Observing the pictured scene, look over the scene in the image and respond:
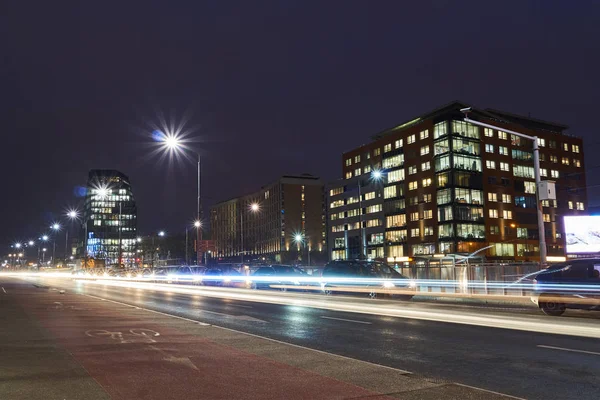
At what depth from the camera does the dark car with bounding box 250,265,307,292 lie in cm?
3584

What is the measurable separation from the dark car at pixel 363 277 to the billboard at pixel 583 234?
1467 centimetres

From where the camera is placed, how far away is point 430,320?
17391mm

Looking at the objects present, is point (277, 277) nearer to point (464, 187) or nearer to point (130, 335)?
point (130, 335)

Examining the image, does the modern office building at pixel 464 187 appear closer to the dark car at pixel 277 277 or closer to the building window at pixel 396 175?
the building window at pixel 396 175

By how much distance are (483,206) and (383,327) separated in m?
87.0

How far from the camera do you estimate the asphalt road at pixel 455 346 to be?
840 centimetres

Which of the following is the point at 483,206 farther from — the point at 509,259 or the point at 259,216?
the point at 259,216

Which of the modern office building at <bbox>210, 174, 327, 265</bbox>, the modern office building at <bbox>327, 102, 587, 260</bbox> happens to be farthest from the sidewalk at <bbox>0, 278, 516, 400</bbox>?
the modern office building at <bbox>210, 174, 327, 265</bbox>

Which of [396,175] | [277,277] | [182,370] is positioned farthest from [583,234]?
[396,175]

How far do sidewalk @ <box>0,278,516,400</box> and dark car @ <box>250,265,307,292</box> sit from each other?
69.7 ft

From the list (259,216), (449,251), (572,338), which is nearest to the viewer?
(572,338)

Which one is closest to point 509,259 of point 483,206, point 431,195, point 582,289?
point 483,206

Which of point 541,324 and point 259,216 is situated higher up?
point 259,216

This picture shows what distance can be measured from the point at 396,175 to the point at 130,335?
97959mm
